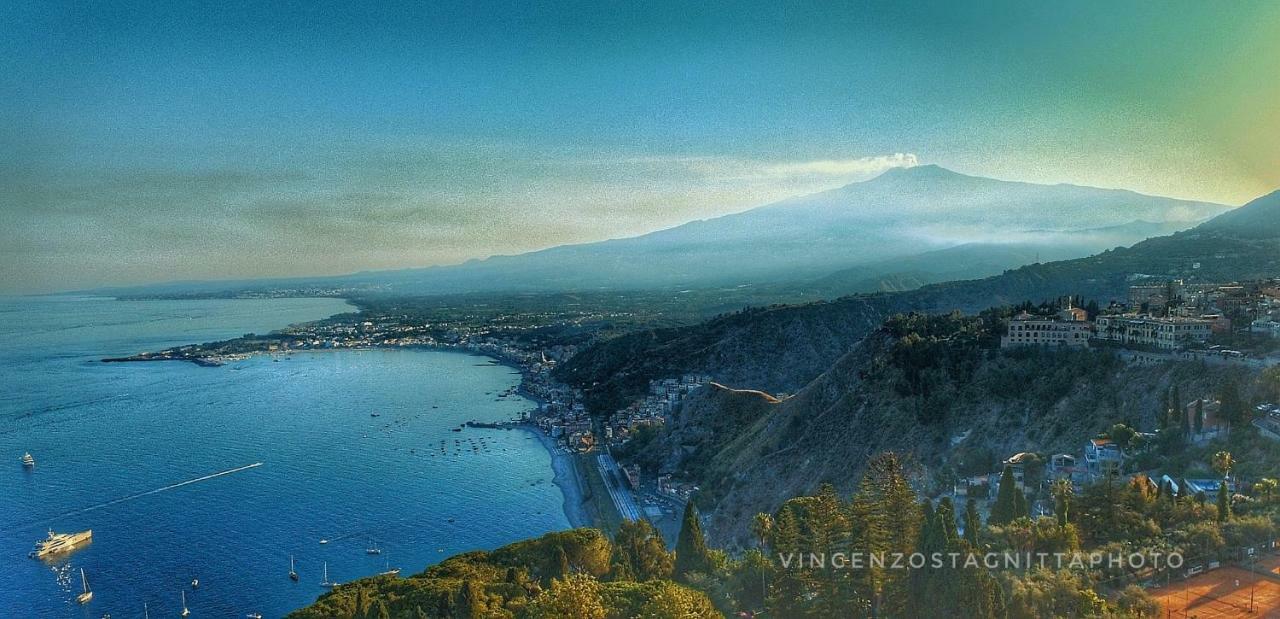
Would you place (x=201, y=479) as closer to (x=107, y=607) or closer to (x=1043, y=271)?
(x=107, y=607)

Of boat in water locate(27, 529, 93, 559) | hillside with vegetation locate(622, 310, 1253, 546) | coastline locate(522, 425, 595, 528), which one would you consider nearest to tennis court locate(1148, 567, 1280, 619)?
hillside with vegetation locate(622, 310, 1253, 546)

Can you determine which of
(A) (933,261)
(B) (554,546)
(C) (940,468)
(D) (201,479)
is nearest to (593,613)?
(B) (554,546)

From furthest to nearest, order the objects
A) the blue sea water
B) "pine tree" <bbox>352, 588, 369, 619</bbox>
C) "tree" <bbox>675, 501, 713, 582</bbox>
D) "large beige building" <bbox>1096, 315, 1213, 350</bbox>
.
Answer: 1. the blue sea water
2. "large beige building" <bbox>1096, 315, 1213, 350</bbox>
3. "tree" <bbox>675, 501, 713, 582</bbox>
4. "pine tree" <bbox>352, 588, 369, 619</bbox>

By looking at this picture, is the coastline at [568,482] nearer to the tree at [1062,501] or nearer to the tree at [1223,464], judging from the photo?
the tree at [1062,501]

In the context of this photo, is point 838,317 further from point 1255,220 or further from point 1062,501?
point 1062,501

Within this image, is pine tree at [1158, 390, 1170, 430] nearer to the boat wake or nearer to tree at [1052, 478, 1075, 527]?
tree at [1052, 478, 1075, 527]

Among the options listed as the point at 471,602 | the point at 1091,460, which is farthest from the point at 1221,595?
the point at 471,602

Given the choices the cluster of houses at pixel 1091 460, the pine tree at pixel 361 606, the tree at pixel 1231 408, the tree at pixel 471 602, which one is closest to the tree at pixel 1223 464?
the cluster of houses at pixel 1091 460
